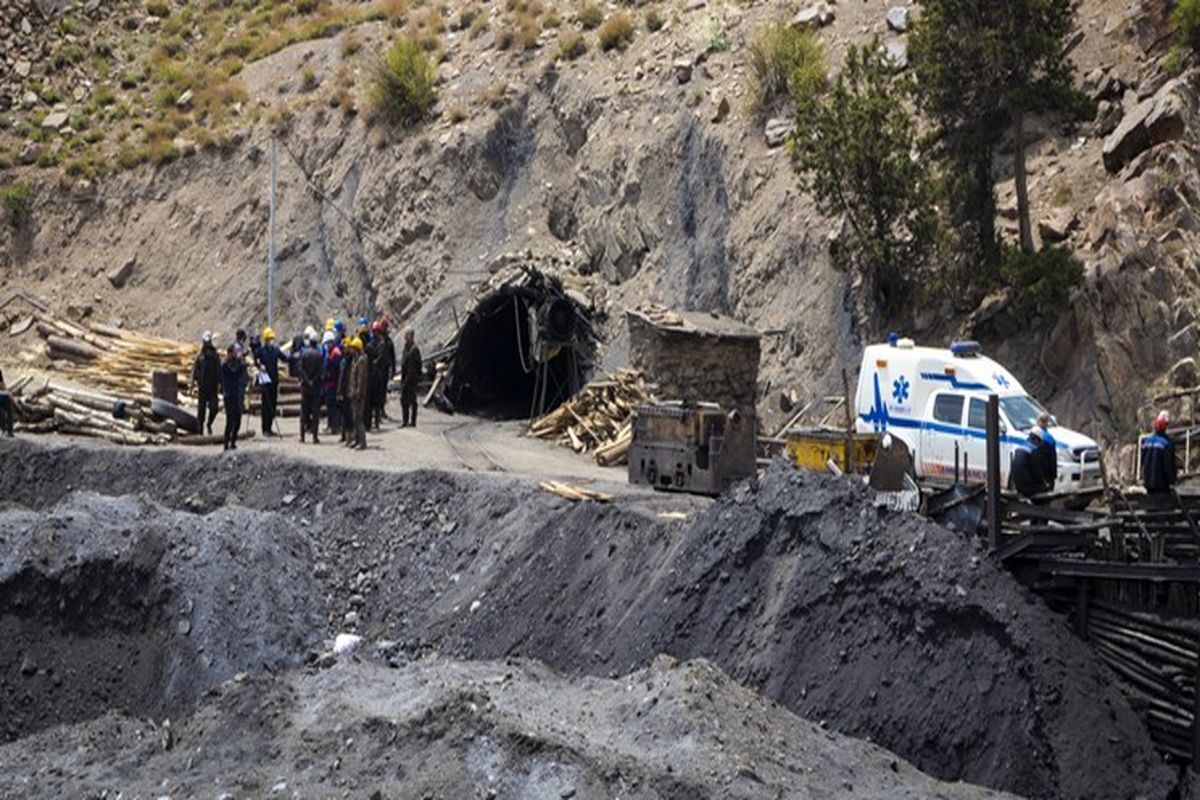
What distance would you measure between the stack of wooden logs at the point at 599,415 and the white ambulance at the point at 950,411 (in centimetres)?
633

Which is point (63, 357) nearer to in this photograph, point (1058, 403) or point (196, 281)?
point (196, 281)

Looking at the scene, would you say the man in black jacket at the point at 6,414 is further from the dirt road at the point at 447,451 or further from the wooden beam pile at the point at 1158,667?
the wooden beam pile at the point at 1158,667

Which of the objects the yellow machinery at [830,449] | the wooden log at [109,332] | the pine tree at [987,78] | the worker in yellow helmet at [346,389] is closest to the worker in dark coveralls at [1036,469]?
the yellow machinery at [830,449]

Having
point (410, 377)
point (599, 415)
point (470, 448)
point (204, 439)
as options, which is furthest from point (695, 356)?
point (204, 439)

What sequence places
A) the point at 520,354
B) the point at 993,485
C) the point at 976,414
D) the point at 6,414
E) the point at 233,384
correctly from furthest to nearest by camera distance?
the point at 520,354
the point at 6,414
the point at 233,384
the point at 976,414
the point at 993,485

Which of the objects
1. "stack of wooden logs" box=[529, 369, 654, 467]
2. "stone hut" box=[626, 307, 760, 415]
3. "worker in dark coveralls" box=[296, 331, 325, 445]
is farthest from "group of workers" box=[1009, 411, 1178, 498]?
"worker in dark coveralls" box=[296, 331, 325, 445]

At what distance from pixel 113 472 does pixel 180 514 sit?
4814mm

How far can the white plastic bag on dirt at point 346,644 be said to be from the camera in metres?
25.8

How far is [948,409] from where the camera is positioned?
27.5 metres

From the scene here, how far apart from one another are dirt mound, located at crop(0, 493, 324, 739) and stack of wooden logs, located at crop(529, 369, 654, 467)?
7.67 meters

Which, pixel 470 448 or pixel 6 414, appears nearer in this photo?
pixel 470 448

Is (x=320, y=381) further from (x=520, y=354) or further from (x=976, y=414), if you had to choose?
(x=976, y=414)

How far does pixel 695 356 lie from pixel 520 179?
12.3 metres

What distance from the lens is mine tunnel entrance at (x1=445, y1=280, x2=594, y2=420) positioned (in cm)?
3903
